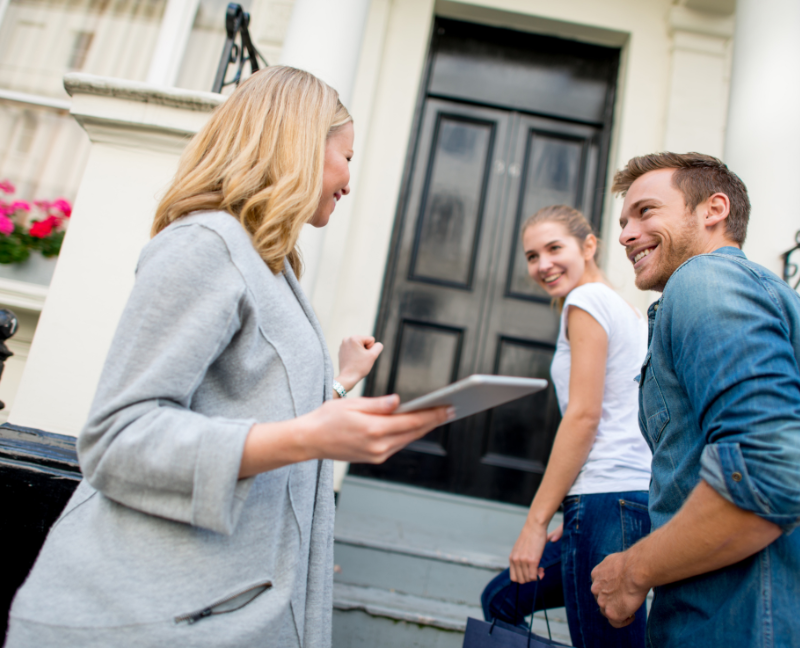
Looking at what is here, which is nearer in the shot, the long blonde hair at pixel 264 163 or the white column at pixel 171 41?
the long blonde hair at pixel 264 163

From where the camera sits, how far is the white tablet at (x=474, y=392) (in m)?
0.72

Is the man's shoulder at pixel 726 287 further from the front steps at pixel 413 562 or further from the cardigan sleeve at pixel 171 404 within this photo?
the front steps at pixel 413 562

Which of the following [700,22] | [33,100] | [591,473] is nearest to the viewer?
[591,473]

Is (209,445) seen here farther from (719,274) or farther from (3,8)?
(3,8)

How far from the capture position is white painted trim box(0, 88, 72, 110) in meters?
3.46

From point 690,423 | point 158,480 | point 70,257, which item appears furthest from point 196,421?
point 70,257

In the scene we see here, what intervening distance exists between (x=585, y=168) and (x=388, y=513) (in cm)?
274

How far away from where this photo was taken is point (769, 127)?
2.50m

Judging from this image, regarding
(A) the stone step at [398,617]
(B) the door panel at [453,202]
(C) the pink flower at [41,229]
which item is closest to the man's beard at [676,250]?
(A) the stone step at [398,617]

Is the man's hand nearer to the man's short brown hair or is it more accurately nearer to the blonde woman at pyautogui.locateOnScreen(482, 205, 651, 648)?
the blonde woman at pyautogui.locateOnScreen(482, 205, 651, 648)

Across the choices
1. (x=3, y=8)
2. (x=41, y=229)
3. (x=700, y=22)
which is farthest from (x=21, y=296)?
(x=700, y=22)

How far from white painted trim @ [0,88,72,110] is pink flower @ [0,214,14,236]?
906 mm

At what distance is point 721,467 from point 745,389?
13 cm

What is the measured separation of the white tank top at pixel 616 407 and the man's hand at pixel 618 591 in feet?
1.47
